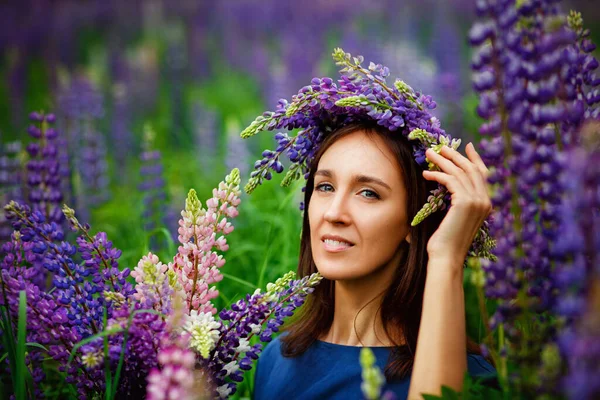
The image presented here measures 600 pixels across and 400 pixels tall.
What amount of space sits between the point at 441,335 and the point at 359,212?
474 mm

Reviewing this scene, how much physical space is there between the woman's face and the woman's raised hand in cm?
27

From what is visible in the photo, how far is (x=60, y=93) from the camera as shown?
4977mm

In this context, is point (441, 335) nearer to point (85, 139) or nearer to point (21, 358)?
point (21, 358)

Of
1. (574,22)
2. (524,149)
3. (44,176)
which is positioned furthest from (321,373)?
(44,176)

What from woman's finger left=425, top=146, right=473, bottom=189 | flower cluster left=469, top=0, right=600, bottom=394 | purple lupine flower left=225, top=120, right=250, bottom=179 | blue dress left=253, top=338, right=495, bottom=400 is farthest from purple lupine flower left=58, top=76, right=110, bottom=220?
flower cluster left=469, top=0, right=600, bottom=394

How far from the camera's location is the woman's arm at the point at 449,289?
4.92ft

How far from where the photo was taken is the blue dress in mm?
1815

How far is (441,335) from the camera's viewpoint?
1518 mm

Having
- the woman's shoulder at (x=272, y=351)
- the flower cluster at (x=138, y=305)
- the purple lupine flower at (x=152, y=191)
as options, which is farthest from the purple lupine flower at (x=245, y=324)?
the purple lupine flower at (x=152, y=191)

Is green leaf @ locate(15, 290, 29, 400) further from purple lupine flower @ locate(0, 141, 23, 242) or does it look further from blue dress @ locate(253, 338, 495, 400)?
purple lupine flower @ locate(0, 141, 23, 242)

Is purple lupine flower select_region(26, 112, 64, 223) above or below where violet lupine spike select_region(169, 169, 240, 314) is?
above

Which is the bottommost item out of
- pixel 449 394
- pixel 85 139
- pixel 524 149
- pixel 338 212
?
pixel 449 394

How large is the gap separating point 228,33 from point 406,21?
2.61 m

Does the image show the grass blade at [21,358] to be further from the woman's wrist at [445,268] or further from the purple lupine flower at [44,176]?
the purple lupine flower at [44,176]
